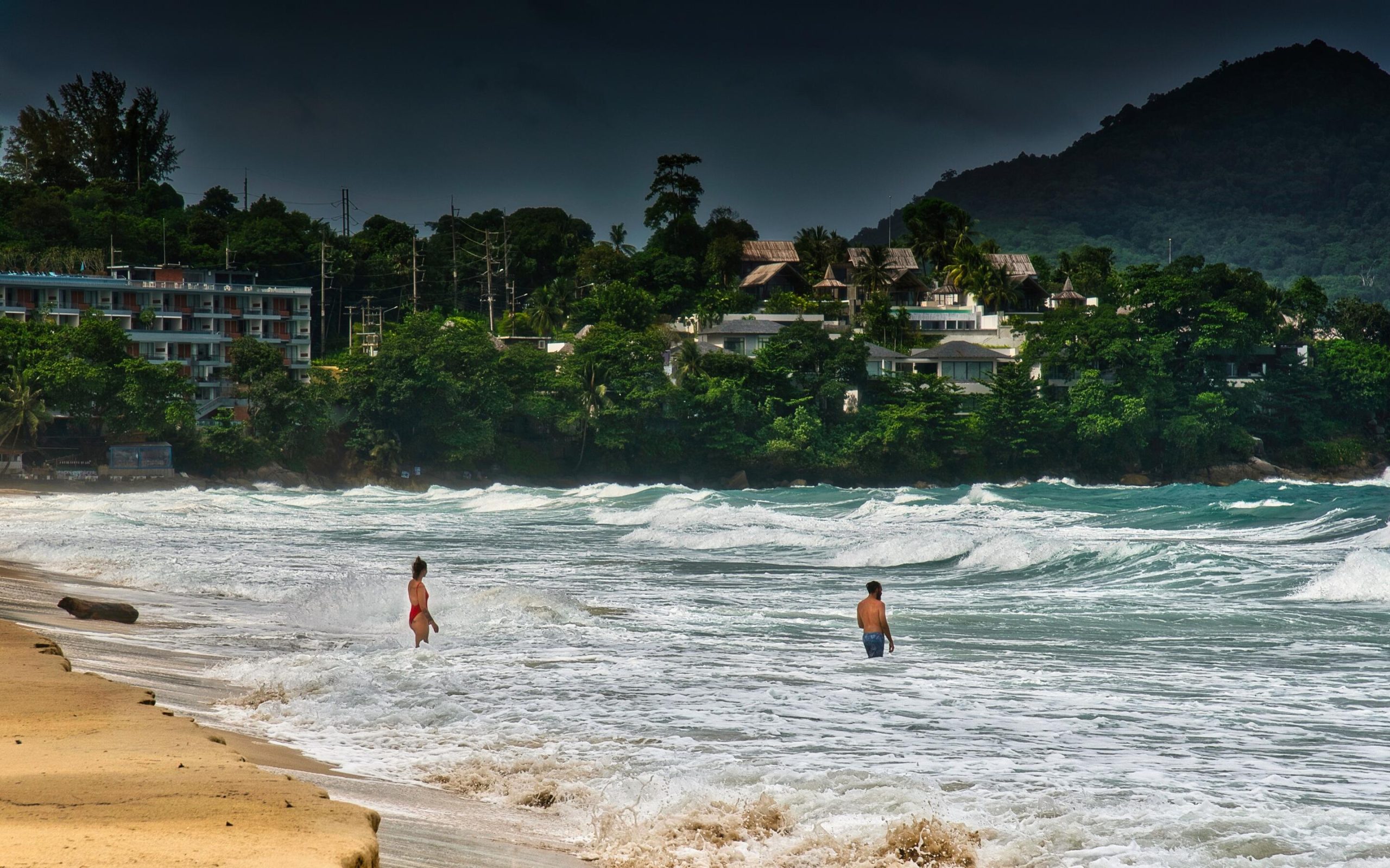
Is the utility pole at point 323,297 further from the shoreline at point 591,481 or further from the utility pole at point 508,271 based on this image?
the shoreline at point 591,481

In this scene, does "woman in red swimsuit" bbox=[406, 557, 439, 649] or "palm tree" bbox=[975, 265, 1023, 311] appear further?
"palm tree" bbox=[975, 265, 1023, 311]

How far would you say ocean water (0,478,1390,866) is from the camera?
775cm

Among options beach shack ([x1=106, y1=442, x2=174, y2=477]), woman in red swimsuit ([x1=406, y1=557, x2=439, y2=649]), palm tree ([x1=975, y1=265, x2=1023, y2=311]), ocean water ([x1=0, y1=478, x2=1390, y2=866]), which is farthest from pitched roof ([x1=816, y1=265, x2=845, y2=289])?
woman in red swimsuit ([x1=406, y1=557, x2=439, y2=649])

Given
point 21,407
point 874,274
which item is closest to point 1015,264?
point 874,274

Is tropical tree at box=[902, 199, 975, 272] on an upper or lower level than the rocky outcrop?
upper

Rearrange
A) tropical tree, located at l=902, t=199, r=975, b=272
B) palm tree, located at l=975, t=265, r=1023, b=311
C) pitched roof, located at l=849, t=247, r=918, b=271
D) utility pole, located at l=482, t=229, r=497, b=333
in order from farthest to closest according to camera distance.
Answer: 1. tropical tree, located at l=902, t=199, r=975, b=272
2. pitched roof, located at l=849, t=247, r=918, b=271
3. palm tree, located at l=975, t=265, r=1023, b=311
4. utility pole, located at l=482, t=229, r=497, b=333

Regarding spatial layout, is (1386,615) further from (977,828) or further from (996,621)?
(977,828)

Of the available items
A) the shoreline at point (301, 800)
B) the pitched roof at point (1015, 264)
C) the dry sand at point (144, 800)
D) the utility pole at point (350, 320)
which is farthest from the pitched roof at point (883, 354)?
the dry sand at point (144, 800)

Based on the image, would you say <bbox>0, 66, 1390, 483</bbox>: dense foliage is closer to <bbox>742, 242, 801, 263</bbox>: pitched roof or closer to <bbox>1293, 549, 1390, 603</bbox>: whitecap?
<bbox>742, 242, 801, 263</bbox>: pitched roof

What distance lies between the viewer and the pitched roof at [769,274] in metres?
91.5

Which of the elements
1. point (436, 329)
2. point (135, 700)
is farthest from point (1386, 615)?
point (436, 329)

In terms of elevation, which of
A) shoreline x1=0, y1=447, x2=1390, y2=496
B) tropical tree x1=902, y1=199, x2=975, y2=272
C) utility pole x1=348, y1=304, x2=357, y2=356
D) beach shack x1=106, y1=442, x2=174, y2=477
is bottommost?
shoreline x1=0, y1=447, x2=1390, y2=496

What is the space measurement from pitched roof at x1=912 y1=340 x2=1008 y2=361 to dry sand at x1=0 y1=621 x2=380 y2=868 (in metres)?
74.1

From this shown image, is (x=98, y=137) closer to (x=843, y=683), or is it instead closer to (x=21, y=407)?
(x=21, y=407)
